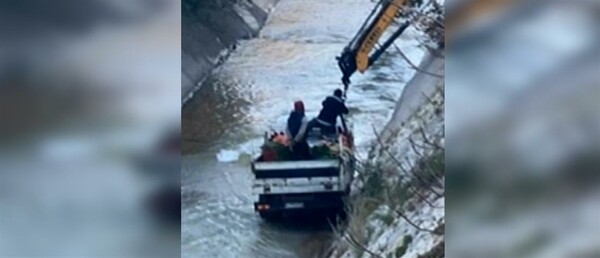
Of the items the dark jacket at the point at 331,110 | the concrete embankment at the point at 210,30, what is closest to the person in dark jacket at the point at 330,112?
the dark jacket at the point at 331,110

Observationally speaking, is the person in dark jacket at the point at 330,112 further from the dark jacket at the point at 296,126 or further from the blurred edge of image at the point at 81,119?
the blurred edge of image at the point at 81,119

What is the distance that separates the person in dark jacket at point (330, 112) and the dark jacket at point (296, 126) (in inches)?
0.9

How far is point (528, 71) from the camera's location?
2586 mm

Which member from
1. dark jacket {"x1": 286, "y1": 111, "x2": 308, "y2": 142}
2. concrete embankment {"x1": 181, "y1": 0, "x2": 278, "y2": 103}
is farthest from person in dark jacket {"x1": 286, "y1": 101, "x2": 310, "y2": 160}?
concrete embankment {"x1": 181, "y1": 0, "x2": 278, "y2": 103}

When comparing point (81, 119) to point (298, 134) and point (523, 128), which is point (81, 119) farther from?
point (523, 128)

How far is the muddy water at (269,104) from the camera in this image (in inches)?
104

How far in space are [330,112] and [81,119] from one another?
2.17 ft

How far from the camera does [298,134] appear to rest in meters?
2.65

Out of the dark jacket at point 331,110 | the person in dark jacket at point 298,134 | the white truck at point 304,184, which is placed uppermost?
the dark jacket at point 331,110

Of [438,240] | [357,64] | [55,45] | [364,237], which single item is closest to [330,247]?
[364,237]

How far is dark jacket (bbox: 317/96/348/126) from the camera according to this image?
2.64 m

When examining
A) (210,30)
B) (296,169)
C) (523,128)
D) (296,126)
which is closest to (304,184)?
(296,169)

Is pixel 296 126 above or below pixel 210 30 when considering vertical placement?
below

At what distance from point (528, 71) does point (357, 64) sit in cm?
45
